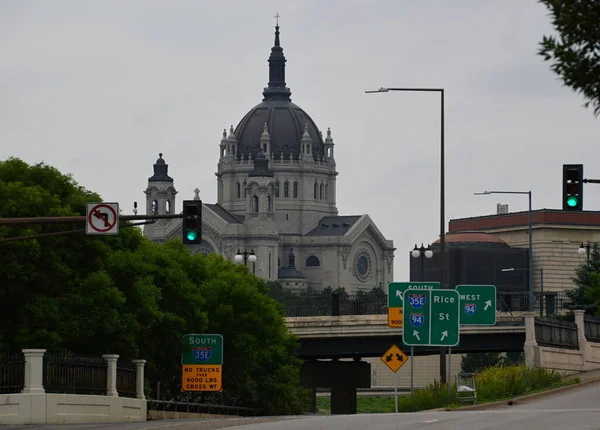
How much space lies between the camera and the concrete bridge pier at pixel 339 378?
80812mm

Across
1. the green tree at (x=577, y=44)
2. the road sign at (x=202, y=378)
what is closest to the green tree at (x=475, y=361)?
the road sign at (x=202, y=378)

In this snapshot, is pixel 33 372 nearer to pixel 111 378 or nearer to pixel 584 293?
pixel 111 378

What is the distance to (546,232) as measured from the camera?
180 meters

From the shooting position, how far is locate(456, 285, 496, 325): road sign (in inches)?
1997

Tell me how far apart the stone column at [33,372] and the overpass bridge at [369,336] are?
34347 mm

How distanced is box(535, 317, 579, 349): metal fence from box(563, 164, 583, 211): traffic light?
71.4 ft

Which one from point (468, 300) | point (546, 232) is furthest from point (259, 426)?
point (546, 232)

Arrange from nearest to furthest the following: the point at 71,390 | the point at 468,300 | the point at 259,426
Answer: the point at 259,426, the point at 71,390, the point at 468,300

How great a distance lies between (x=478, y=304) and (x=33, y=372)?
19.2 m

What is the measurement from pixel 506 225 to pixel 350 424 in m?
162

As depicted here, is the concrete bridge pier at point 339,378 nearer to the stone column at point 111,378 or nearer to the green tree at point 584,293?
the green tree at point 584,293

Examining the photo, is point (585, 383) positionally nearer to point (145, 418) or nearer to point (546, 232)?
point (145, 418)

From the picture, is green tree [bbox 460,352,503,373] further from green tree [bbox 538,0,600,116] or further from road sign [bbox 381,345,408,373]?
green tree [bbox 538,0,600,116]

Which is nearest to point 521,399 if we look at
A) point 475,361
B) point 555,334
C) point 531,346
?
point 531,346
